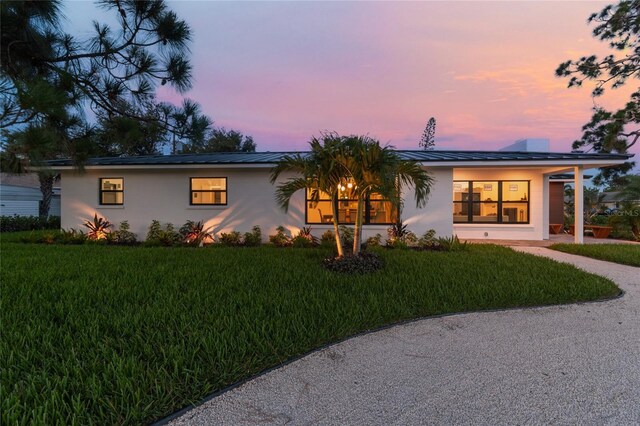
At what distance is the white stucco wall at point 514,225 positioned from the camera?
11586 millimetres

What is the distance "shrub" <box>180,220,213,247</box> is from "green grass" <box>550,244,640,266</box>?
37.7 feet

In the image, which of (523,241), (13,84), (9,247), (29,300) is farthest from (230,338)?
(523,241)

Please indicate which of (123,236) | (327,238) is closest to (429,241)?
(327,238)

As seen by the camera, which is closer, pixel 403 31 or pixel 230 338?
pixel 230 338

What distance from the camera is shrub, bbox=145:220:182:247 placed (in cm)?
991

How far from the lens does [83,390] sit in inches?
90.1

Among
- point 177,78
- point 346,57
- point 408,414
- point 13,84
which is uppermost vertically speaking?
point 346,57

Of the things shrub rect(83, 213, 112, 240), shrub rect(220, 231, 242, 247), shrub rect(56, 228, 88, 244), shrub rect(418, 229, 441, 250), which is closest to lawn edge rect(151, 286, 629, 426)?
shrub rect(418, 229, 441, 250)

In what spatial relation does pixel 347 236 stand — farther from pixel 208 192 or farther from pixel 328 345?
pixel 328 345

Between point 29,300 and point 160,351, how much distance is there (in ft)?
9.44

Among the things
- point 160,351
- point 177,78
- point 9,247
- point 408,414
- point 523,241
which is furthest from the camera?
point 523,241

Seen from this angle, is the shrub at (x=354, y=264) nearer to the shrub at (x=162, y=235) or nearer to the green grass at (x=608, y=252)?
the shrub at (x=162, y=235)

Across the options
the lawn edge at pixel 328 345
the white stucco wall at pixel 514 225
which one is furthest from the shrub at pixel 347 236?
the lawn edge at pixel 328 345

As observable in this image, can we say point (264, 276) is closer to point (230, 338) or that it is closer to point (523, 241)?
point (230, 338)
